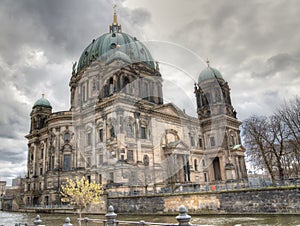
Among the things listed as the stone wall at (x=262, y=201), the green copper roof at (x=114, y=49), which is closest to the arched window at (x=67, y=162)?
the green copper roof at (x=114, y=49)

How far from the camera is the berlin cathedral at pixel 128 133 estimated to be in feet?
129

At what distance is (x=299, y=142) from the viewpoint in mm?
29562

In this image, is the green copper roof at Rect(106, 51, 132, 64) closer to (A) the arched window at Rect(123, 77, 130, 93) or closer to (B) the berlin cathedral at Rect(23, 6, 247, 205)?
(B) the berlin cathedral at Rect(23, 6, 247, 205)

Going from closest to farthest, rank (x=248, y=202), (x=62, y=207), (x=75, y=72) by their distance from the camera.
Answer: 1. (x=248, y=202)
2. (x=62, y=207)
3. (x=75, y=72)

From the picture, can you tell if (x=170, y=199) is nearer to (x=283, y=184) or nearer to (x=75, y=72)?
(x=283, y=184)

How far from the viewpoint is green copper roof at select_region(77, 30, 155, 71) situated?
2074 inches

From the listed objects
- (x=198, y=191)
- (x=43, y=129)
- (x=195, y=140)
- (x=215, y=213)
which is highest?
(x=43, y=129)

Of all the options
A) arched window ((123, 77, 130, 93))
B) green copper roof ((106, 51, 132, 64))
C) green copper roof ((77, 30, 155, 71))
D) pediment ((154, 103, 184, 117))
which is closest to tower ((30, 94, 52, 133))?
green copper roof ((77, 30, 155, 71))

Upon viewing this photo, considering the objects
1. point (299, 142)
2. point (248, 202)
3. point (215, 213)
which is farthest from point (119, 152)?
point (299, 142)

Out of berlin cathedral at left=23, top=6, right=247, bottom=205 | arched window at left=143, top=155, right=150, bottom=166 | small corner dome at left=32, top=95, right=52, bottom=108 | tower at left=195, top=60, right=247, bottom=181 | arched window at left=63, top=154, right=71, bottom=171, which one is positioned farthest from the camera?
small corner dome at left=32, top=95, right=52, bottom=108

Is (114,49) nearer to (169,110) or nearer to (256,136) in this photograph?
(169,110)

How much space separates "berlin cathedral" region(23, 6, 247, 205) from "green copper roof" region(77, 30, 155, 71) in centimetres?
20

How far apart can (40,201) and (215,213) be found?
31.5 metres

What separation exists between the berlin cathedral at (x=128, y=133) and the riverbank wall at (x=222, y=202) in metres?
4.65
